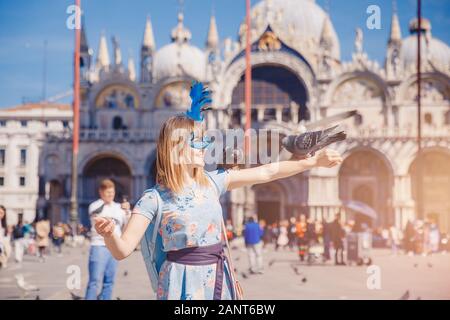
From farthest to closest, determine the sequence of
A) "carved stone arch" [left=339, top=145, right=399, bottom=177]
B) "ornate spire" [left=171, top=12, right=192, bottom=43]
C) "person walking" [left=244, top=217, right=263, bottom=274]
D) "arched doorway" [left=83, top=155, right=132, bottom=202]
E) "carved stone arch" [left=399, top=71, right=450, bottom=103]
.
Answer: "ornate spire" [left=171, top=12, right=192, bottom=43] → "arched doorway" [left=83, top=155, right=132, bottom=202] → "carved stone arch" [left=399, top=71, right=450, bottom=103] → "carved stone arch" [left=339, top=145, right=399, bottom=177] → "person walking" [left=244, top=217, right=263, bottom=274]

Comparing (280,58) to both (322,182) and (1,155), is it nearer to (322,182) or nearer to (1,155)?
(322,182)

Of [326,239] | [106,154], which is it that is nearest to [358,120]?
[106,154]

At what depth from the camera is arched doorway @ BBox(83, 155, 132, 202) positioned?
1390 inches

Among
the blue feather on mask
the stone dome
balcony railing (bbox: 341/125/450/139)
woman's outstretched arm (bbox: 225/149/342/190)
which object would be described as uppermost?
the stone dome

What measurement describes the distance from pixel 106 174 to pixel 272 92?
35.2 feet

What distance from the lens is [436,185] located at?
1234 inches

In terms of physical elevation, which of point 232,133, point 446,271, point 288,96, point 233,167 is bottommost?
point 446,271

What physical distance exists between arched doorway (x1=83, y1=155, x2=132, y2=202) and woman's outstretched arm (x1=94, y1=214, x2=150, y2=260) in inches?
1275

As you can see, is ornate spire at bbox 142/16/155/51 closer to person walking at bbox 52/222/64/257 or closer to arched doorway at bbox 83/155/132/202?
arched doorway at bbox 83/155/132/202

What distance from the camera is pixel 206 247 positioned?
10.9 ft

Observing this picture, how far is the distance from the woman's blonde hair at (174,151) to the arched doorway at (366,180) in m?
30.2

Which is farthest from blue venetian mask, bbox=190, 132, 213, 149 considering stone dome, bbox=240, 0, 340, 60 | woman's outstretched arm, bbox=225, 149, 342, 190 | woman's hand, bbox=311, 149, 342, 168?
stone dome, bbox=240, 0, 340, 60

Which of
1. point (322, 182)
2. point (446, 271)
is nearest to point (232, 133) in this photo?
point (446, 271)

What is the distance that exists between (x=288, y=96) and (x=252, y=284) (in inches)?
964
